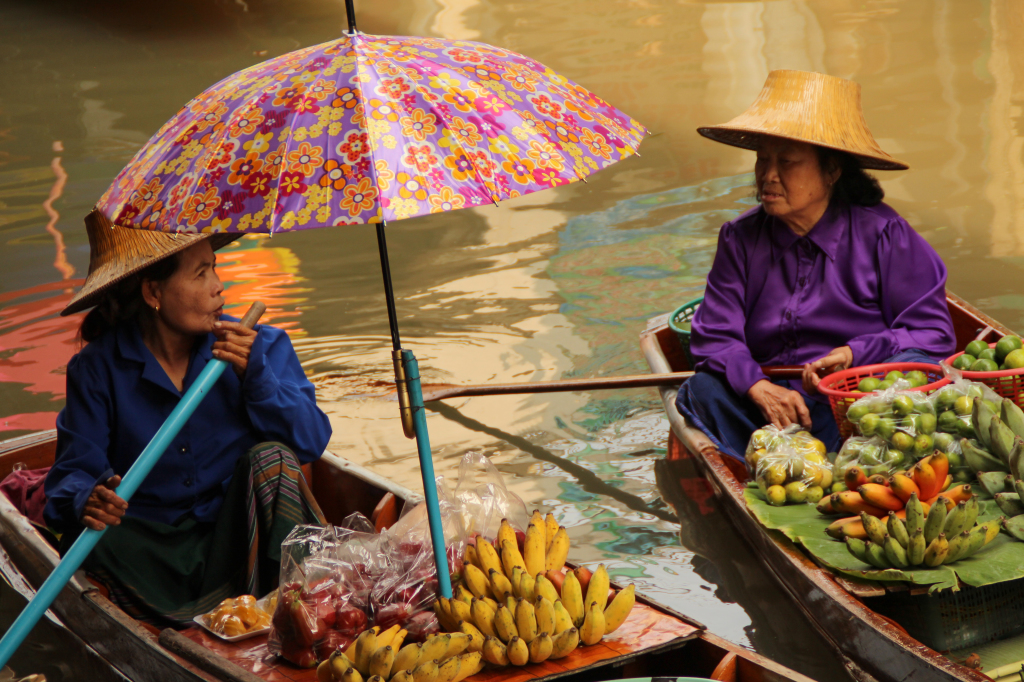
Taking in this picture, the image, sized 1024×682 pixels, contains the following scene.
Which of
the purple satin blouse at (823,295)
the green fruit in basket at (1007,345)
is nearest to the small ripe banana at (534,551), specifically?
the purple satin blouse at (823,295)

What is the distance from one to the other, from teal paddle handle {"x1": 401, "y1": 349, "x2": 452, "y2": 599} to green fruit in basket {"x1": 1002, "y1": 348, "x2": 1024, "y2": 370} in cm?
173

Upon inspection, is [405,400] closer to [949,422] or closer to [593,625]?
[593,625]

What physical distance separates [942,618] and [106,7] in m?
18.9

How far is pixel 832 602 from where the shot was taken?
251cm

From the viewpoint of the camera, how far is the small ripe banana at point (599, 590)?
2.27 meters

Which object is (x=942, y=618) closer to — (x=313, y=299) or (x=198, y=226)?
(x=198, y=226)

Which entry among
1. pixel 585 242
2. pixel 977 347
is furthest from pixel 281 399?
pixel 585 242

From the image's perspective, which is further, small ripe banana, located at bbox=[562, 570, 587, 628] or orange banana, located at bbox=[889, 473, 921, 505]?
orange banana, located at bbox=[889, 473, 921, 505]

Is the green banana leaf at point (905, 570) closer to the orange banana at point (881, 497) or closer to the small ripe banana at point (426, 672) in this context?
the orange banana at point (881, 497)

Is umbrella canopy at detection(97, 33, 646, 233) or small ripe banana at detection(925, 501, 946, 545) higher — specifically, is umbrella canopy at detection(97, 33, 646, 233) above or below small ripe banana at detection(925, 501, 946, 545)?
above

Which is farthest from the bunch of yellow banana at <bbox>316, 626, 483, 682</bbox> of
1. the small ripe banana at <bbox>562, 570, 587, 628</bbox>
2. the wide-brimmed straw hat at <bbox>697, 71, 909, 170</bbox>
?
the wide-brimmed straw hat at <bbox>697, 71, 909, 170</bbox>

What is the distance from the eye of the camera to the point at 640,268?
6.70m

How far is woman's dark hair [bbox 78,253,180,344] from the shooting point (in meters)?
2.76

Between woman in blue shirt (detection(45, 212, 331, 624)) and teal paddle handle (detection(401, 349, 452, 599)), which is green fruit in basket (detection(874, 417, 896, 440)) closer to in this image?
teal paddle handle (detection(401, 349, 452, 599))
